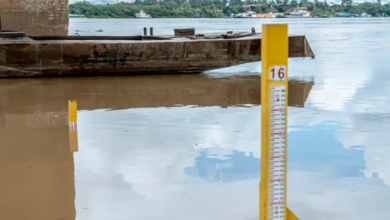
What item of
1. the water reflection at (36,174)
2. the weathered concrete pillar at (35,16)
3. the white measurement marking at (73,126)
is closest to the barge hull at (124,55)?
the weathered concrete pillar at (35,16)

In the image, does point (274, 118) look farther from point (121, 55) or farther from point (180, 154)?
point (121, 55)

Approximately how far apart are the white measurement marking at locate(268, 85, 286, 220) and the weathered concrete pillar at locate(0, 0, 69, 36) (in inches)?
841

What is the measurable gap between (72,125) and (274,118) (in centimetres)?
558

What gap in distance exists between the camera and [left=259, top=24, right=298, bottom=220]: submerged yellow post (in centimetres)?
422

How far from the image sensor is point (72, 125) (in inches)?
365

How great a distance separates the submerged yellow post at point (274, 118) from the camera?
166 inches

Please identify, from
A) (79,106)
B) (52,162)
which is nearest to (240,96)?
(79,106)

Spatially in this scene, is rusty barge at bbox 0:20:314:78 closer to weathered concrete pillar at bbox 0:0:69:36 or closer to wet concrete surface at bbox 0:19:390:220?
wet concrete surface at bbox 0:19:390:220

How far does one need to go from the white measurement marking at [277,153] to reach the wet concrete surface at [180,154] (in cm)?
133

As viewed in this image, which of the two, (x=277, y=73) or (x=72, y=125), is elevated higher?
(x=277, y=73)

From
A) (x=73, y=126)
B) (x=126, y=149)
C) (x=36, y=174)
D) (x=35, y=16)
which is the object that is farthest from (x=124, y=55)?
(x=36, y=174)

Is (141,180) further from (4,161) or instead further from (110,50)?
(110,50)

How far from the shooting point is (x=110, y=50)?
58.3 feet

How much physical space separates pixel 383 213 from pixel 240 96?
8765mm
